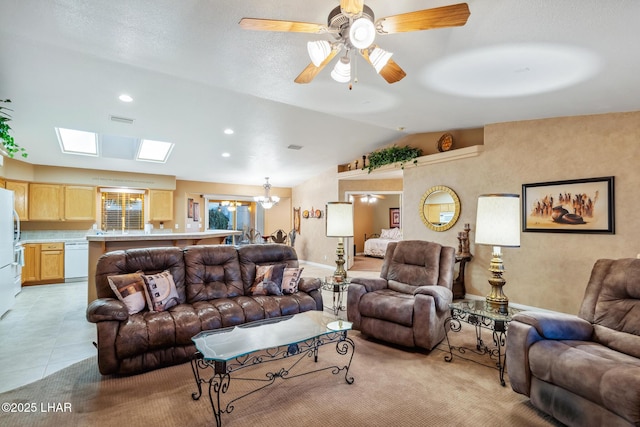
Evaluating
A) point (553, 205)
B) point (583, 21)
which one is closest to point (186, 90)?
point (583, 21)

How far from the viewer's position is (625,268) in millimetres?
2303

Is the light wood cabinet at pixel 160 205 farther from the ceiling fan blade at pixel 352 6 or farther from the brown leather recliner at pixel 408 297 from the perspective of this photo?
the ceiling fan blade at pixel 352 6

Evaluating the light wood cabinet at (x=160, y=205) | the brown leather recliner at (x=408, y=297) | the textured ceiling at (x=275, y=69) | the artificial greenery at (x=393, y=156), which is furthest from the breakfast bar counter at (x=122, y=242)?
the artificial greenery at (x=393, y=156)

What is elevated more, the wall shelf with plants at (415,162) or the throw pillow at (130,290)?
the wall shelf with plants at (415,162)

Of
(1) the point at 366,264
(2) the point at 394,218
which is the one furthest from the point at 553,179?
(2) the point at 394,218

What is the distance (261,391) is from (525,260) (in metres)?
4.18

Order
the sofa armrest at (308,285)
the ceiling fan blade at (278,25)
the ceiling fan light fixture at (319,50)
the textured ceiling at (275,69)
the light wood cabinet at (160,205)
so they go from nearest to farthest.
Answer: the ceiling fan blade at (278,25) → the ceiling fan light fixture at (319,50) → the textured ceiling at (275,69) → the sofa armrest at (308,285) → the light wood cabinet at (160,205)

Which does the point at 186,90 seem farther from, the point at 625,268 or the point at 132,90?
the point at 625,268

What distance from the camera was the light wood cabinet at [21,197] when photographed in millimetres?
6112

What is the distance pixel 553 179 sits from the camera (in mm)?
4293

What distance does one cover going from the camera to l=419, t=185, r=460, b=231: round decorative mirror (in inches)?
215

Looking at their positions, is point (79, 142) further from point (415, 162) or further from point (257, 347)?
point (415, 162)

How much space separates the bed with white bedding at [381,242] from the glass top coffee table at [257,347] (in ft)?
24.8

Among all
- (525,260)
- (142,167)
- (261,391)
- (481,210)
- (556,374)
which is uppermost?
(142,167)
